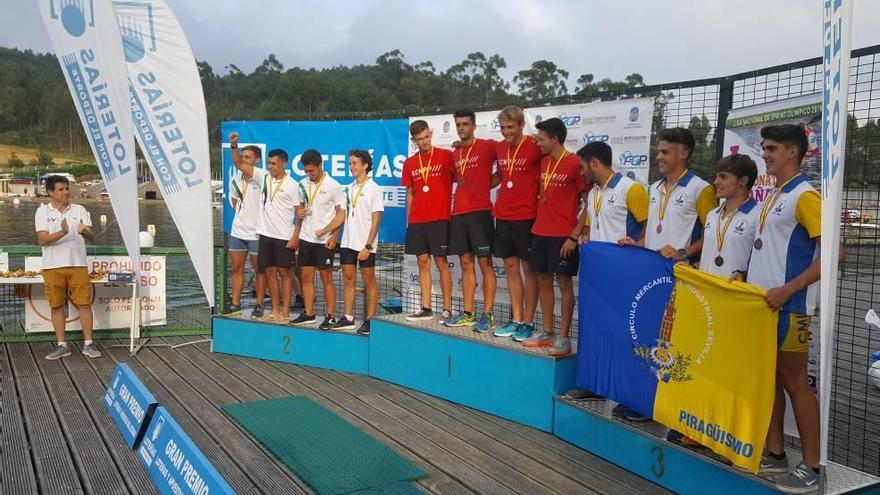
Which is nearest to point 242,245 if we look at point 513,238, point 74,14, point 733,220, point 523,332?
point 74,14

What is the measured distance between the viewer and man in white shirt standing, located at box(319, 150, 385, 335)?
575 cm

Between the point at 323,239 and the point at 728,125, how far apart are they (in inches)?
146

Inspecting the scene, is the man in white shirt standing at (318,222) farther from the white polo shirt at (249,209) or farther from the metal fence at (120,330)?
the metal fence at (120,330)

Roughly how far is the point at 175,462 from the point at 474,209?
120 inches

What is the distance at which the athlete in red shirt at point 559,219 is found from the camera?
14.4ft

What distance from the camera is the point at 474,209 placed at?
5117 mm

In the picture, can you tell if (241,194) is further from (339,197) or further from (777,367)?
(777,367)

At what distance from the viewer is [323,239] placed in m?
6.04

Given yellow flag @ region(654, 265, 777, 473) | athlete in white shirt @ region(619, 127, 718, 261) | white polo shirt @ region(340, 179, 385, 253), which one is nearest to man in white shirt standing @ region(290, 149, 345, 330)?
white polo shirt @ region(340, 179, 385, 253)

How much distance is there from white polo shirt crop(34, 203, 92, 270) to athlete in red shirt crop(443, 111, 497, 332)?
3731 millimetres

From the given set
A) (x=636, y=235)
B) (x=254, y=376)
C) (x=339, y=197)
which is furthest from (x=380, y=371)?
(x=636, y=235)

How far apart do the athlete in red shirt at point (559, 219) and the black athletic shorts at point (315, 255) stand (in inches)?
90.8

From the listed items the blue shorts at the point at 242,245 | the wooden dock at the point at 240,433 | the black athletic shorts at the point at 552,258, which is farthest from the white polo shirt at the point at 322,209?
the black athletic shorts at the point at 552,258

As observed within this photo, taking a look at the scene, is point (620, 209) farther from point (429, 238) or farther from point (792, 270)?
point (429, 238)
